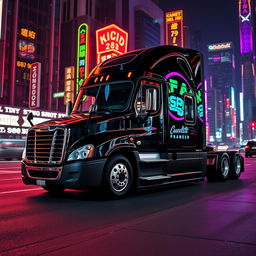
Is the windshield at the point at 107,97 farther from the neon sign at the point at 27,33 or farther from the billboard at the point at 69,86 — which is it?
the neon sign at the point at 27,33

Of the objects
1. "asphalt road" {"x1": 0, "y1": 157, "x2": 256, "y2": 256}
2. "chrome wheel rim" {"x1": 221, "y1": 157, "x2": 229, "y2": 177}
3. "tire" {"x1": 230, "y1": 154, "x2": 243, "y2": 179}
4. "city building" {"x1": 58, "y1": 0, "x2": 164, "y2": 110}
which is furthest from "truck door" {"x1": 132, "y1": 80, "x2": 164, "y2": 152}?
"city building" {"x1": 58, "y1": 0, "x2": 164, "y2": 110}

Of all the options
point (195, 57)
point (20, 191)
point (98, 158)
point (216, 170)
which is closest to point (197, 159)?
point (216, 170)

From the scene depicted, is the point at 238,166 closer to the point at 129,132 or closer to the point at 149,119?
the point at 149,119

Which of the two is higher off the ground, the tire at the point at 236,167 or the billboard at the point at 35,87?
the billboard at the point at 35,87

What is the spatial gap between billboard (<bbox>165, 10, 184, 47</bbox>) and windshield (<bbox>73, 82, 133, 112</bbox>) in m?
93.3

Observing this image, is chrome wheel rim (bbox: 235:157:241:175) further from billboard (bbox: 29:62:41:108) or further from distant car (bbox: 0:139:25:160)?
billboard (bbox: 29:62:41:108)

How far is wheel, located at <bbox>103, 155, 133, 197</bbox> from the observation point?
734cm

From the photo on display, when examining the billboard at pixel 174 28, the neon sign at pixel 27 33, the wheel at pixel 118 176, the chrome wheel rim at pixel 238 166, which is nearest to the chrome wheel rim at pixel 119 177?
the wheel at pixel 118 176

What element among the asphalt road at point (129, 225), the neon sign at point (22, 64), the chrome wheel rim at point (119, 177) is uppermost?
the neon sign at point (22, 64)

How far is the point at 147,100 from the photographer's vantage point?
8438 millimetres

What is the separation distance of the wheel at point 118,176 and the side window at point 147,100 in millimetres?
1287

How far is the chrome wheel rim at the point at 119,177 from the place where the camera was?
7504mm

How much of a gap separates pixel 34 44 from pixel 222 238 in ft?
204

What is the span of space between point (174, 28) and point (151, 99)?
98.8m
